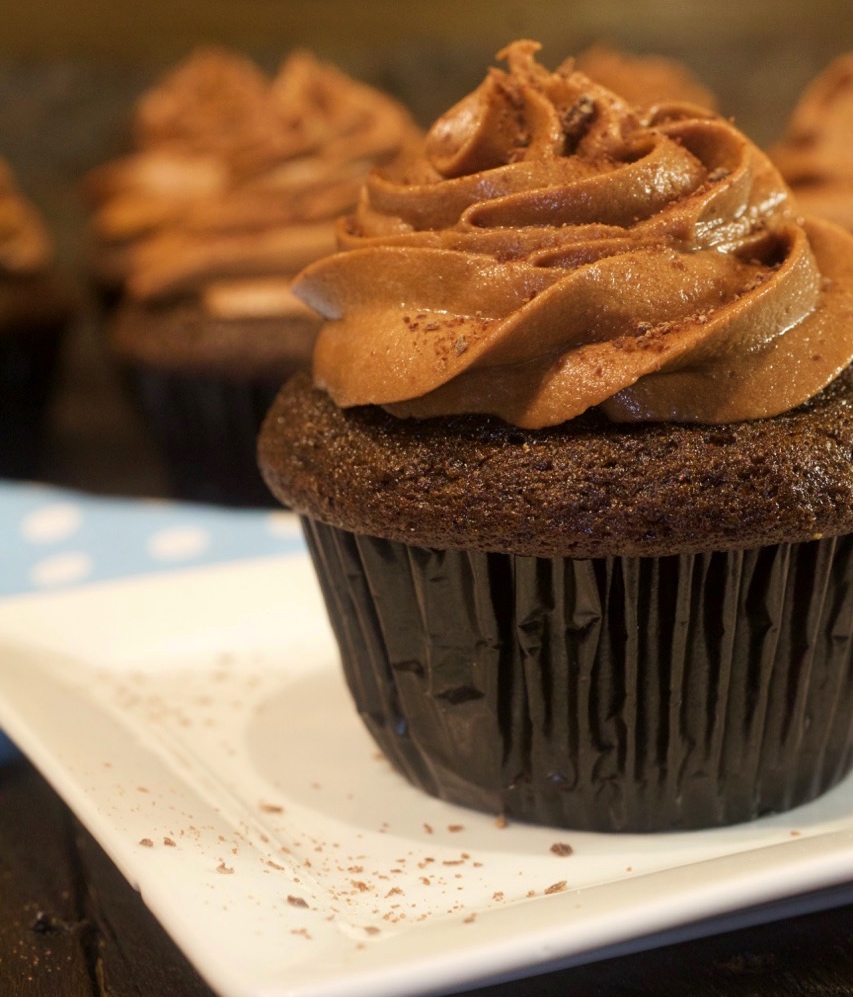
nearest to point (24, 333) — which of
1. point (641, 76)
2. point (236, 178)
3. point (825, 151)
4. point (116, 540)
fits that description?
point (236, 178)

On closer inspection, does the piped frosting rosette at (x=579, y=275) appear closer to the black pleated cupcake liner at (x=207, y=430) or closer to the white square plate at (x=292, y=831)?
the white square plate at (x=292, y=831)

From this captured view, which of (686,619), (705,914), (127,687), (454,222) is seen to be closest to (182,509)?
(127,687)

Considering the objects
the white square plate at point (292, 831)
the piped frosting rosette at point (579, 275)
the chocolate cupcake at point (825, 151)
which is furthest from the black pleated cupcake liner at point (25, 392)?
the piped frosting rosette at point (579, 275)

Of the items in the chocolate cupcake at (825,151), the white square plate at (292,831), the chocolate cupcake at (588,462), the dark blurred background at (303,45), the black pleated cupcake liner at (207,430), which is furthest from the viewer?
the dark blurred background at (303,45)

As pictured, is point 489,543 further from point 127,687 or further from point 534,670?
point 127,687

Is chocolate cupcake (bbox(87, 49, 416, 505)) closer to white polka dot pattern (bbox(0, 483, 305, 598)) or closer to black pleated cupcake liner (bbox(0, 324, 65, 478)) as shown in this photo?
black pleated cupcake liner (bbox(0, 324, 65, 478))

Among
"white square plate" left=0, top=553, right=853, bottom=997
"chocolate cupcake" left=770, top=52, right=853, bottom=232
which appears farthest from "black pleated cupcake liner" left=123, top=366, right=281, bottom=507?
"chocolate cupcake" left=770, top=52, right=853, bottom=232

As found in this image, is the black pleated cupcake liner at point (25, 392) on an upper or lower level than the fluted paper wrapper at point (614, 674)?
lower

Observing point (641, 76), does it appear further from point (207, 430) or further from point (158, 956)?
point (158, 956)
